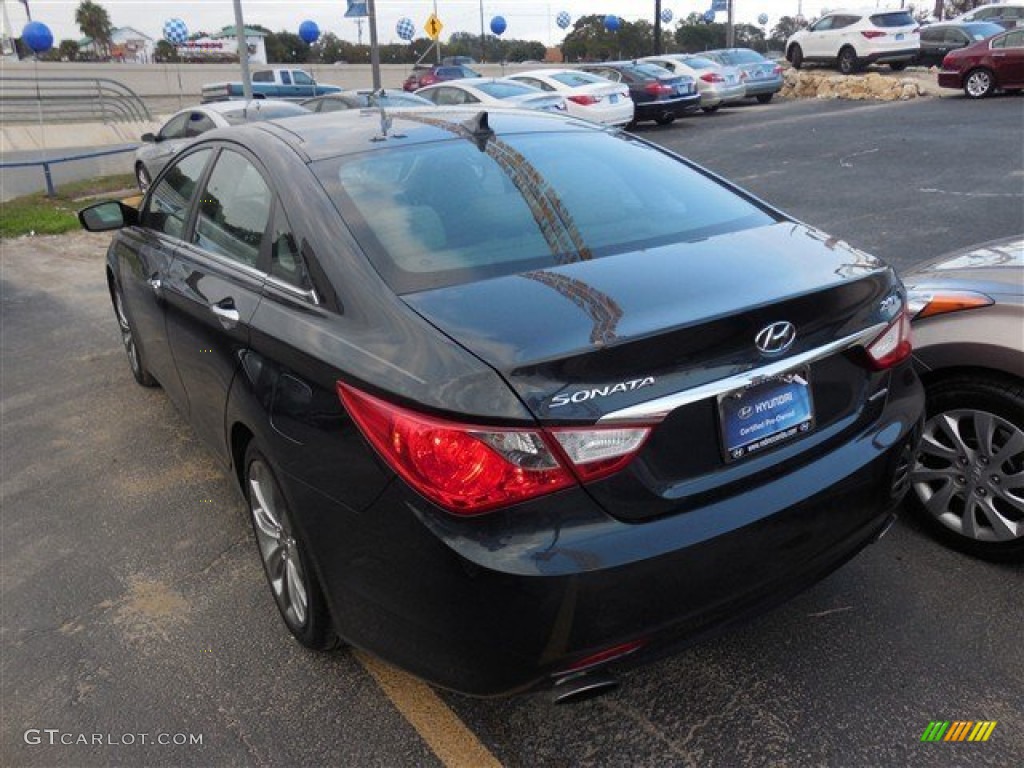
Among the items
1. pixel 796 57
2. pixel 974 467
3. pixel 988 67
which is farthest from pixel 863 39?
pixel 974 467

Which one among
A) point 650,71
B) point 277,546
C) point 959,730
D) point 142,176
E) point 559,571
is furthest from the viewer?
point 650,71

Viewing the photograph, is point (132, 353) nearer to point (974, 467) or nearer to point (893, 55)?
→ point (974, 467)

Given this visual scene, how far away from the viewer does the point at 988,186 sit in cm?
1029

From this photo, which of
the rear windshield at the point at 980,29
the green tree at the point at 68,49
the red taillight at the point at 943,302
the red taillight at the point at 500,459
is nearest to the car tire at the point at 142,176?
the red taillight at the point at 943,302

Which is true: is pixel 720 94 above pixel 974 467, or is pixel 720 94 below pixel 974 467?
above

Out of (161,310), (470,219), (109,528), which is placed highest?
(470,219)

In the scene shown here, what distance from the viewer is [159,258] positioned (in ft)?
12.9

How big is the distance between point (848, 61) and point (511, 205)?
90.9 ft

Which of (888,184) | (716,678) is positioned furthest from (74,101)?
(716,678)

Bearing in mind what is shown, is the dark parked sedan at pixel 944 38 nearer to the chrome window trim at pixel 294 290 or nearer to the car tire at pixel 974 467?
the car tire at pixel 974 467

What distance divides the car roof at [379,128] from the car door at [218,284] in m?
0.18

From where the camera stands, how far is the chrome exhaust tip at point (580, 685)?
204cm

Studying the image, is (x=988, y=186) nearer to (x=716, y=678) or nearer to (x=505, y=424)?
(x=716, y=678)

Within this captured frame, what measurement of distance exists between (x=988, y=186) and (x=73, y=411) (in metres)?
10.2
